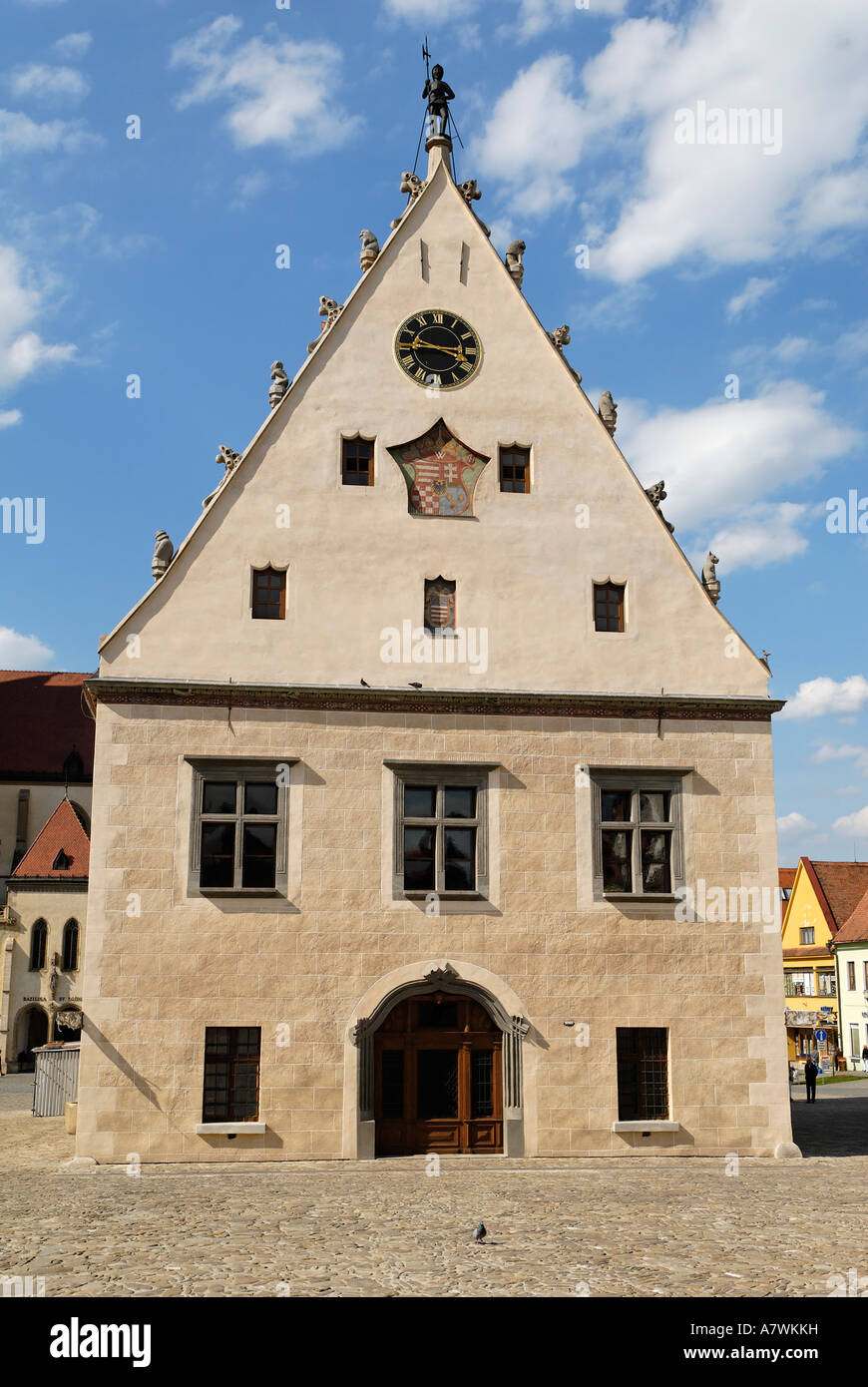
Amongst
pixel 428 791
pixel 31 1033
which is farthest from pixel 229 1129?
pixel 31 1033

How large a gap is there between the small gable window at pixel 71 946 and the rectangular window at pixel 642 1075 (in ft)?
143

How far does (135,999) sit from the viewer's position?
20.3 metres

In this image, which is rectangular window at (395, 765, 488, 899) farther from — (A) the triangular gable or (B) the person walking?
(B) the person walking

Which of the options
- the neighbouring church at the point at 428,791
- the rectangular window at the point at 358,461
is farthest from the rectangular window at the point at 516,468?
the rectangular window at the point at 358,461

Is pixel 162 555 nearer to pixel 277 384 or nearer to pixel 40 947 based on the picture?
pixel 277 384

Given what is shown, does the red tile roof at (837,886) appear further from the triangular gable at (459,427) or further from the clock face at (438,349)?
the clock face at (438,349)

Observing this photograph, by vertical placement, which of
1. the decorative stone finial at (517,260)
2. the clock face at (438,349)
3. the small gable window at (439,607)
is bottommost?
the small gable window at (439,607)

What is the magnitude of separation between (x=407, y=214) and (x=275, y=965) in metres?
14.9

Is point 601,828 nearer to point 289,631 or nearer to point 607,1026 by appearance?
point 607,1026

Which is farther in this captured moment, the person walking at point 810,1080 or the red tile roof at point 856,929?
the red tile roof at point 856,929

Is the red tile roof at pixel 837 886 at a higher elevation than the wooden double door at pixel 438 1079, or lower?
higher

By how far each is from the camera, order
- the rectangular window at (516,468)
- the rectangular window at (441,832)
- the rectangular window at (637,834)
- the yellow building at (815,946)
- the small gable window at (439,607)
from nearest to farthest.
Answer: the rectangular window at (441,832) < the rectangular window at (637,834) < the small gable window at (439,607) < the rectangular window at (516,468) < the yellow building at (815,946)

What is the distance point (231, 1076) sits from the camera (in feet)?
66.9

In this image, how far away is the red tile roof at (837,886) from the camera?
221 ft
